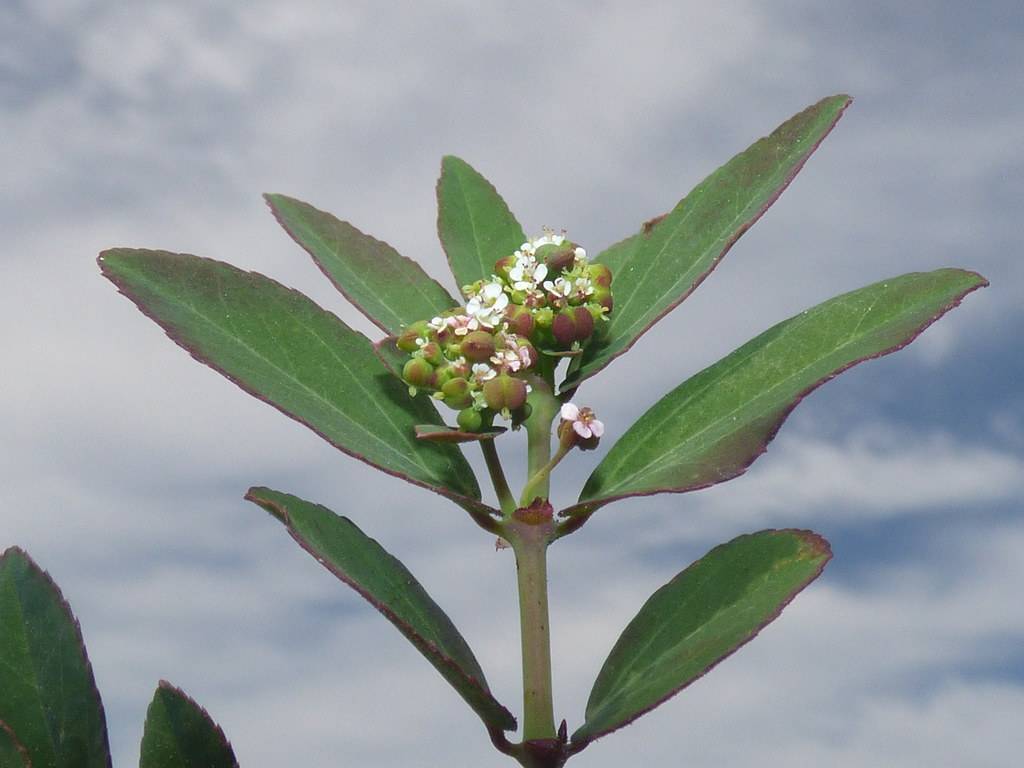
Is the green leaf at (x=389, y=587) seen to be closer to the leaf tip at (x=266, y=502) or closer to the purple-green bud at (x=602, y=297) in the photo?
the leaf tip at (x=266, y=502)

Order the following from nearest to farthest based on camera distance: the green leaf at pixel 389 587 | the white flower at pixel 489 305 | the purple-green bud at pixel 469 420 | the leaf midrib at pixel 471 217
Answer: the green leaf at pixel 389 587 < the purple-green bud at pixel 469 420 < the white flower at pixel 489 305 < the leaf midrib at pixel 471 217

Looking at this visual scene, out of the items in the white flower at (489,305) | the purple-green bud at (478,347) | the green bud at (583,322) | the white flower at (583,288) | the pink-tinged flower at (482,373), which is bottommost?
the pink-tinged flower at (482,373)

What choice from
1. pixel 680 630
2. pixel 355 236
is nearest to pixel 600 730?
pixel 680 630

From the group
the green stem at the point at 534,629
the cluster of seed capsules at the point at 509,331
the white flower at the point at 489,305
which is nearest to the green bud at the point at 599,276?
the cluster of seed capsules at the point at 509,331

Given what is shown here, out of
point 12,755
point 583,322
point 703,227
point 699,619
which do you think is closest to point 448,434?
point 583,322

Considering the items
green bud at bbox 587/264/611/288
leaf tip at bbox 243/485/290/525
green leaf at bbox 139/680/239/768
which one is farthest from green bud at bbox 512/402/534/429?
green leaf at bbox 139/680/239/768

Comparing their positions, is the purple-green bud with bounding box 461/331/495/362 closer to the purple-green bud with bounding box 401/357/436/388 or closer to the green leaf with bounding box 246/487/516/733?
the purple-green bud with bounding box 401/357/436/388

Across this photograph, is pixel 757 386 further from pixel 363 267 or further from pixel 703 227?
pixel 363 267
